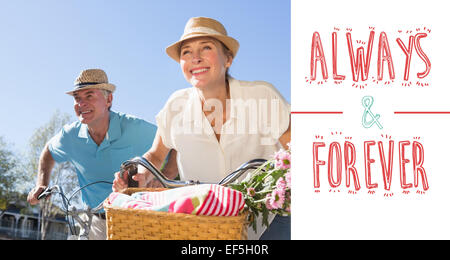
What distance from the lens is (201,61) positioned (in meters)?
1.55

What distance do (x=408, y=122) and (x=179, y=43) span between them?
0.94 m

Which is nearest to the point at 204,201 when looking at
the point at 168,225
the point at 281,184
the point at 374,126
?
the point at 168,225

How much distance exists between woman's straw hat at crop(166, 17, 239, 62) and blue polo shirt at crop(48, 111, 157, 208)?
76 cm

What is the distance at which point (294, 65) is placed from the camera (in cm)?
102

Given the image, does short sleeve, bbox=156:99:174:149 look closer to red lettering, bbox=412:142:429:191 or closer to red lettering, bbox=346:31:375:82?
red lettering, bbox=346:31:375:82

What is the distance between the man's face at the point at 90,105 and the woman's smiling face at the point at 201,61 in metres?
0.90

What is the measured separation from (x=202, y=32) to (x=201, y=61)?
11 cm

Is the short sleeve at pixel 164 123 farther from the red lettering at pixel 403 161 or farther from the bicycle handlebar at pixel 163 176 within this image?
the red lettering at pixel 403 161

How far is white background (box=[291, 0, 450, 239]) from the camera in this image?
0.94 m

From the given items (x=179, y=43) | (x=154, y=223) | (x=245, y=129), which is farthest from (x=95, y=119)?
(x=154, y=223)

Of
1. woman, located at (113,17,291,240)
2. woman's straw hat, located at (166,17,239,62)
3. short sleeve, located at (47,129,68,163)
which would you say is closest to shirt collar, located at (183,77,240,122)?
woman, located at (113,17,291,240)

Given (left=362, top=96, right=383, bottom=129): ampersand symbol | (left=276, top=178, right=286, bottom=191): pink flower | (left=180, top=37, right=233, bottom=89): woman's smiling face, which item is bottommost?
(left=276, top=178, right=286, bottom=191): pink flower

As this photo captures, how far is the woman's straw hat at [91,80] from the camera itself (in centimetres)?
220
